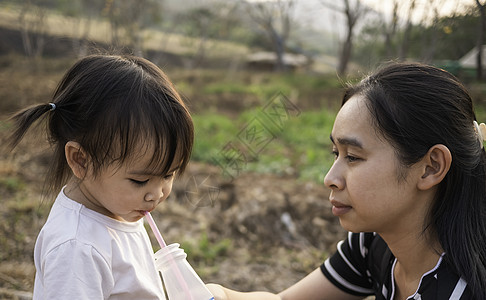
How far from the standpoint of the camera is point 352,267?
1.59 m

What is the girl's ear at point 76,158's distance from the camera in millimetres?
1186

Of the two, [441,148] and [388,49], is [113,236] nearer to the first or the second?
[441,148]

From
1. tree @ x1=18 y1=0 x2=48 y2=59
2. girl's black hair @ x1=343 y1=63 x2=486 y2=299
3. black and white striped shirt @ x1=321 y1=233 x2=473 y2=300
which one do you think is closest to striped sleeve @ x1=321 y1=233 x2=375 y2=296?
black and white striped shirt @ x1=321 y1=233 x2=473 y2=300

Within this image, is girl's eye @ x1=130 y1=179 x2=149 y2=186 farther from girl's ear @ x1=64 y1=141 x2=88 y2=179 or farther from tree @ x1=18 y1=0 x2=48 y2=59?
tree @ x1=18 y1=0 x2=48 y2=59

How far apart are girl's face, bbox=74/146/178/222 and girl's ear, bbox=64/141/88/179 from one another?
0.02 metres

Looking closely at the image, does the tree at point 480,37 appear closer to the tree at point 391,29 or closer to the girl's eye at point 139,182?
the tree at point 391,29

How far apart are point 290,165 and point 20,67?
18.1ft

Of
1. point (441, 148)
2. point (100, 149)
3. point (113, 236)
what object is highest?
point (441, 148)

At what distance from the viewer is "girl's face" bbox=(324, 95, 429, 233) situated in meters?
1.22

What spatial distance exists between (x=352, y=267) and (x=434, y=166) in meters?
0.52

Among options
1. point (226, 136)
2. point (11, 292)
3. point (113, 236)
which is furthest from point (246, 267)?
point (226, 136)

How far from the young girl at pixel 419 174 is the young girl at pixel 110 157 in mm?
459

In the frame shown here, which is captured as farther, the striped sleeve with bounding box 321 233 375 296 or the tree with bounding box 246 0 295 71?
the tree with bounding box 246 0 295 71

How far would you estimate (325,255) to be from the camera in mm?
2727
